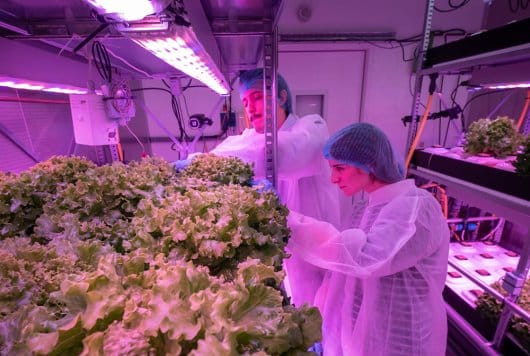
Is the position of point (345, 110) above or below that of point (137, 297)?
above

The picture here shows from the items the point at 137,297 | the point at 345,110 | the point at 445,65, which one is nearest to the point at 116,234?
the point at 137,297

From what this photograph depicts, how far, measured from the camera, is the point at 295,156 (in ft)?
6.18

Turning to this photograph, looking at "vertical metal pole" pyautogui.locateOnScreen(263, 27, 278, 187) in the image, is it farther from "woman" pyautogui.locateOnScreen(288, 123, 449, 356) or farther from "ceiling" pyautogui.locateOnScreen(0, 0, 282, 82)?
"woman" pyautogui.locateOnScreen(288, 123, 449, 356)

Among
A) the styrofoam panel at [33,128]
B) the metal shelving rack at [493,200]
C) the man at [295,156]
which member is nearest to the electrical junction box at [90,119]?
the styrofoam panel at [33,128]

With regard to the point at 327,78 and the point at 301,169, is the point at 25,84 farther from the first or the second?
the point at 327,78

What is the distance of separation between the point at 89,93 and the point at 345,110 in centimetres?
383

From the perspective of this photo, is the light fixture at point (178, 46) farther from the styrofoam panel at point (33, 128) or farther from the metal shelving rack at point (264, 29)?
the styrofoam panel at point (33, 128)

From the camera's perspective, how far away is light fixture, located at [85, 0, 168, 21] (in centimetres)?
65

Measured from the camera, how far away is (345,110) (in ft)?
15.2

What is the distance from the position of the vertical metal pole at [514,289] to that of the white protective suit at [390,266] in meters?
0.72

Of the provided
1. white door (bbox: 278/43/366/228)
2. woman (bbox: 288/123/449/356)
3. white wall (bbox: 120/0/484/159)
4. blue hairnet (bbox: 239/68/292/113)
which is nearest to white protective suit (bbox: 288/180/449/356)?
woman (bbox: 288/123/449/356)

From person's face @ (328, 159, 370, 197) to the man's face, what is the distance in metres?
0.68

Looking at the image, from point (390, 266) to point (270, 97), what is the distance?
1.12 metres

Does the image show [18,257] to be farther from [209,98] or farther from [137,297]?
[209,98]
